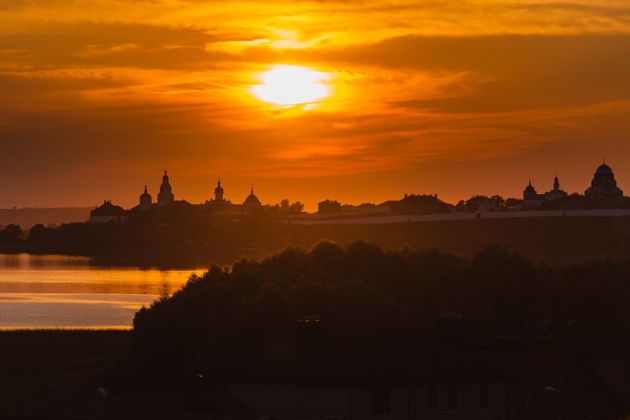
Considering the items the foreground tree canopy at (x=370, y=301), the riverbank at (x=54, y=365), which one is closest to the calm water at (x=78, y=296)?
the riverbank at (x=54, y=365)

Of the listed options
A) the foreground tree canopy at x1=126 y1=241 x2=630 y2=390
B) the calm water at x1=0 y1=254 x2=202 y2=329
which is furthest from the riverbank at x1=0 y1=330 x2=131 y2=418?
the calm water at x1=0 y1=254 x2=202 y2=329

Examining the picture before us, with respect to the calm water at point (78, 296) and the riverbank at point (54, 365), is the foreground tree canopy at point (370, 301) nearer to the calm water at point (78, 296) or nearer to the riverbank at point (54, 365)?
the riverbank at point (54, 365)

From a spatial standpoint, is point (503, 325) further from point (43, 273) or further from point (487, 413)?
point (43, 273)

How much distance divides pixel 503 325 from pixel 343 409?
38140mm

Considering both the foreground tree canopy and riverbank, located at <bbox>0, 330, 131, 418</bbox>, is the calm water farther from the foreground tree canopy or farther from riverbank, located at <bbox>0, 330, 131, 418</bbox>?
the foreground tree canopy

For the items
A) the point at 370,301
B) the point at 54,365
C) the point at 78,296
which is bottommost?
the point at 54,365

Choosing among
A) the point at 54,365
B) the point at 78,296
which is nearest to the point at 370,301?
the point at 54,365

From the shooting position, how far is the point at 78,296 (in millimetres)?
137375

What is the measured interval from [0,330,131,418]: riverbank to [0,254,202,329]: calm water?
16.6 meters

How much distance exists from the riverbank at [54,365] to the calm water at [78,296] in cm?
1661

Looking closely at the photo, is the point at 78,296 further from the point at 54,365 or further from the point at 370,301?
the point at 54,365

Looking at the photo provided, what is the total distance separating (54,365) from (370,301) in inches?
653

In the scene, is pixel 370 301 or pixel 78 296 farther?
pixel 78 296

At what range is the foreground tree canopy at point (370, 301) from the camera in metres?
57.2
